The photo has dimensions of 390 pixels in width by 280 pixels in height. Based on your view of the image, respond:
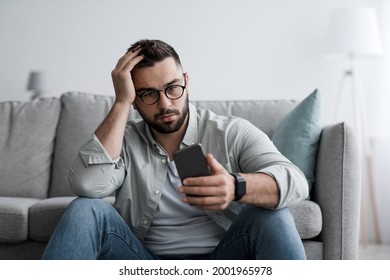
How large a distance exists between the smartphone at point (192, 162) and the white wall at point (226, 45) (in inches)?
82.5

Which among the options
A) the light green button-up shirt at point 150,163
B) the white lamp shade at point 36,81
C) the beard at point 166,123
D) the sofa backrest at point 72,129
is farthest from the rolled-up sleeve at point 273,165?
the white lamp shade at point 36,81

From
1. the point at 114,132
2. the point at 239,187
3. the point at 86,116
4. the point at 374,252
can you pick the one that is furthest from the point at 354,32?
the point at 239,187

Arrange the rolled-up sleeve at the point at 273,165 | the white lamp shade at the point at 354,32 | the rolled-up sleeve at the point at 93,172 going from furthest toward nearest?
the white lamp shade at the point at 354,32
the rolled-up sleeve at the point at 93,172
the rolled-up sleeve at the point at 273,165

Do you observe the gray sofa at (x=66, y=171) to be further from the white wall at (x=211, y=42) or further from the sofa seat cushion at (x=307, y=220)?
the white wall at (x=211, y=42)

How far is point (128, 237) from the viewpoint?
146cm

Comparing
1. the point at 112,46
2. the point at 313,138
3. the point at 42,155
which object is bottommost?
the point at 42,155

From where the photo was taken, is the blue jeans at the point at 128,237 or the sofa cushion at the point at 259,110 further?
the sofa cushion at the point at 259,110

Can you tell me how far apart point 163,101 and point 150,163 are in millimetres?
193

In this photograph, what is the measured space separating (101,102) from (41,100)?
330 mm

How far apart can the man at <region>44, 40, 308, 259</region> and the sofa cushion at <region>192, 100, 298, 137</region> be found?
A: 687 millimetres

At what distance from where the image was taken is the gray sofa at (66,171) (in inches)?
75.0
